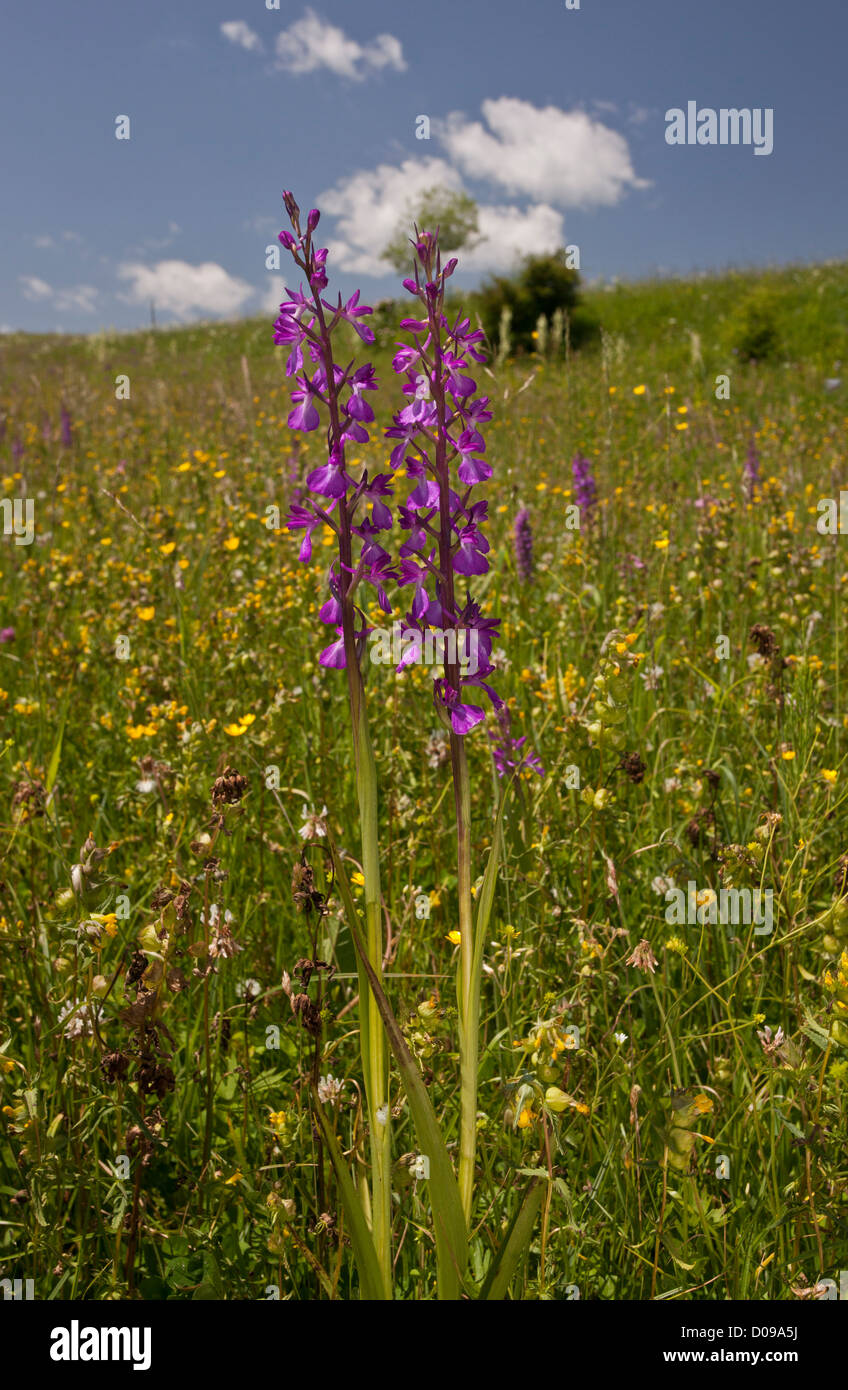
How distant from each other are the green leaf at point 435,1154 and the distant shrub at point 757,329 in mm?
16340

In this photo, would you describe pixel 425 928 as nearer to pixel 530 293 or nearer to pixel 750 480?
pixel 750 480

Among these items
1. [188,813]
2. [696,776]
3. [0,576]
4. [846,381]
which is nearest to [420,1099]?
[188,813]

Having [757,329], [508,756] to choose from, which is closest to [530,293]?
[757,329]

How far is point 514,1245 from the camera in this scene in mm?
1158

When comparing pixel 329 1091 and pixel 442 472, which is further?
pixel 329 1091

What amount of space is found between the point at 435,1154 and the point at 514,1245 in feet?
0.69

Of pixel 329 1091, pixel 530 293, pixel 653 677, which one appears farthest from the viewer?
pixel 530 293

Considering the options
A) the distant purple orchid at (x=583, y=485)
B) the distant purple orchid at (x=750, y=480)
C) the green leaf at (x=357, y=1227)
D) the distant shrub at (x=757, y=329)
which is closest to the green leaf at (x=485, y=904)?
the green leaf at (x=357, y=1227)

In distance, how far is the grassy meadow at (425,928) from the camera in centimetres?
146

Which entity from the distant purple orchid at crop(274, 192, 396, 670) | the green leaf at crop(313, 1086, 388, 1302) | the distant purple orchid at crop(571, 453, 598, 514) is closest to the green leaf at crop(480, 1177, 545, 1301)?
the green leaf at crop(313, 1086, 388, 1302)

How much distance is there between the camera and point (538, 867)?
1.98 m

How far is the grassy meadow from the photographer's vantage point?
57.3 inches
